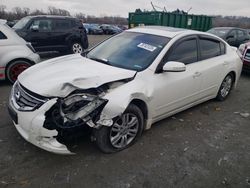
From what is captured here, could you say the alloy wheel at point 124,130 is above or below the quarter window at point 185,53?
below

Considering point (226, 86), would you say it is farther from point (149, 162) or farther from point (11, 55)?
point (11, 55)

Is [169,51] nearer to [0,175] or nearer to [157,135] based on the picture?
[157,135]

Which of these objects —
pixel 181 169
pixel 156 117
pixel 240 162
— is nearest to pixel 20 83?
pixel 156 117

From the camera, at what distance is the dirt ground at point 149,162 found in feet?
9.13

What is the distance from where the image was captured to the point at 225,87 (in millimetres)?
5371

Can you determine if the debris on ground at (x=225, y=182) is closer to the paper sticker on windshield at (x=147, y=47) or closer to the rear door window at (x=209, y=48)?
the paper sticker on windshield at (x=147, y=47)

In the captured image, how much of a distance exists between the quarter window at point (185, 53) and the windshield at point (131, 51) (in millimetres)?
230

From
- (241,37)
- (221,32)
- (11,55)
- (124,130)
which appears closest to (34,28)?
(11,55)

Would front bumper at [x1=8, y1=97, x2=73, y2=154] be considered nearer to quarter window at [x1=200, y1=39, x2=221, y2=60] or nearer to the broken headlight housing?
the broken headlight housing

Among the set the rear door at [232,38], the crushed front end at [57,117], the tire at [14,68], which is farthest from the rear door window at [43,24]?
the rear door at [232,38]

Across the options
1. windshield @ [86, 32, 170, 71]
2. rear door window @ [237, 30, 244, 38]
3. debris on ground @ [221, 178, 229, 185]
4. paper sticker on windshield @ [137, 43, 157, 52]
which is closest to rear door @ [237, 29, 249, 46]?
rear door window @ [237, 30, 244, 38]

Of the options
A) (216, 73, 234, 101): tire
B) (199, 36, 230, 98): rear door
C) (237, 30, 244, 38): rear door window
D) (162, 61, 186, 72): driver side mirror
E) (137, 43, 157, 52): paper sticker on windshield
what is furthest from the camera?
(237, 30, 244, 38): rear door window

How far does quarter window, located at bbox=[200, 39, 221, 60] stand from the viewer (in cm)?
448

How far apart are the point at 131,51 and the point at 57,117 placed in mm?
1687
